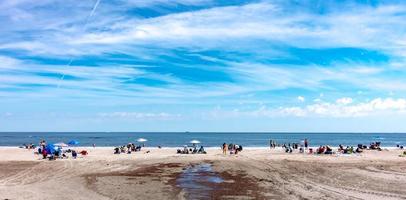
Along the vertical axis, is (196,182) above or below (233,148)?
below

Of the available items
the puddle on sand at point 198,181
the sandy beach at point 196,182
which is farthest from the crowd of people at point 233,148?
the puddle on sand at point 198,181

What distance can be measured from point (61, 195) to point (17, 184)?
6124 mm

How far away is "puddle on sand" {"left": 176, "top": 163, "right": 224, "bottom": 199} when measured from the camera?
879 inches

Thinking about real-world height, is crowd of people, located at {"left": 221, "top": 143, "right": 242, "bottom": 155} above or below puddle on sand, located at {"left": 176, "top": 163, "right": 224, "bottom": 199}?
above

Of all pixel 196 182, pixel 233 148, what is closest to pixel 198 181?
pixel 196 182

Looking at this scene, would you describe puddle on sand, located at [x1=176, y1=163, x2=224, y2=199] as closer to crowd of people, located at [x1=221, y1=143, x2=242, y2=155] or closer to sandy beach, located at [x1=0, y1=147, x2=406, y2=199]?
sandy beach, located at [x1=0, y1=147, x2=406, y2=199]

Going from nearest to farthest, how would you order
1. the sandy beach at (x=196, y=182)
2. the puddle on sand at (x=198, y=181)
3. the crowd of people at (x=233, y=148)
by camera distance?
the sandy beach at (x=196, y=182) → the puddle on sand at (x=198, y=181) → the crowd of people at (x=233, y=148)

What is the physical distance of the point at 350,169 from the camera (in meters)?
36.2

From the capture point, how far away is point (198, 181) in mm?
27375

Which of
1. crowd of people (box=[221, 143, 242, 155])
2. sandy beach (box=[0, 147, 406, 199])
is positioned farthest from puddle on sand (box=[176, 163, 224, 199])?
crowd of people (box=[221, 143, 242, 155])

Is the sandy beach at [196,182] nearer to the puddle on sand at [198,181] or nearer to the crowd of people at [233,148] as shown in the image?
the puddle on sand at [198,181]

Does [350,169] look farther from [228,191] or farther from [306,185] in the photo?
[228,191]

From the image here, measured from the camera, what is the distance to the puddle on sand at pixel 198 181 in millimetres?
22328

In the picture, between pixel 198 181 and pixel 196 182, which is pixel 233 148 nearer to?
pixel 198 181
